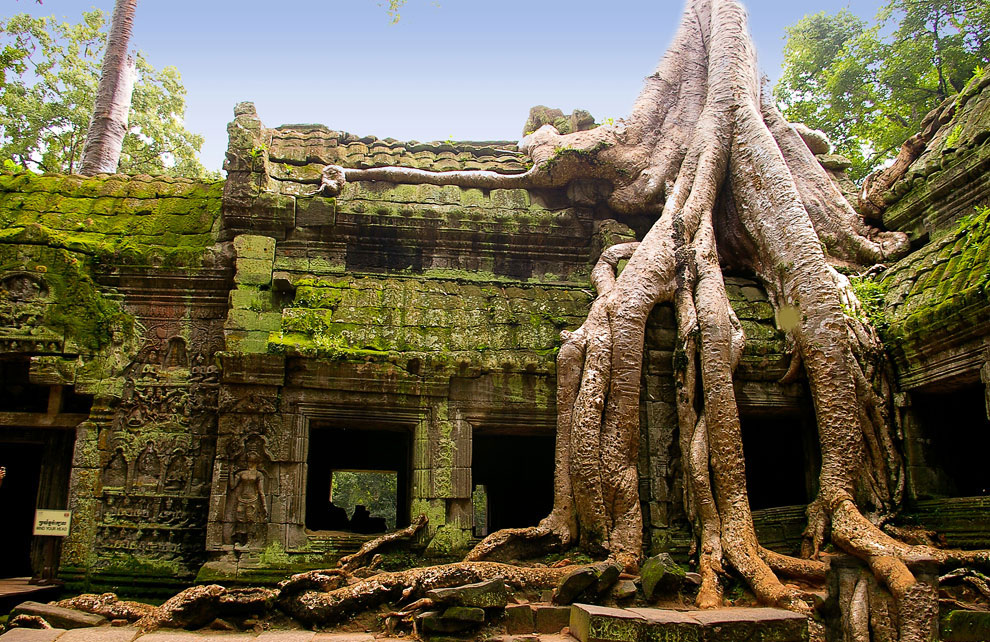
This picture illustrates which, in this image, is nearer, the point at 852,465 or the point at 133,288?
the point at 852,465

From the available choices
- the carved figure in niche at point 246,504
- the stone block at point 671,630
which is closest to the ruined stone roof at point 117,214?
the carved figure in niche at point 246,504

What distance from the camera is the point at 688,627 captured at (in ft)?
12.6

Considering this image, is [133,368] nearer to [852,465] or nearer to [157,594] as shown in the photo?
[157,594]

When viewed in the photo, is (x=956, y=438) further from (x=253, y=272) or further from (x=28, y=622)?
(x=28, y=622)

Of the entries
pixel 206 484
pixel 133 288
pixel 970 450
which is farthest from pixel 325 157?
pixel 970 450

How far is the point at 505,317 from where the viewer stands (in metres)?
6.53

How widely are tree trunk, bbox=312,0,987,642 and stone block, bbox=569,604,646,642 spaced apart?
4.07 feet

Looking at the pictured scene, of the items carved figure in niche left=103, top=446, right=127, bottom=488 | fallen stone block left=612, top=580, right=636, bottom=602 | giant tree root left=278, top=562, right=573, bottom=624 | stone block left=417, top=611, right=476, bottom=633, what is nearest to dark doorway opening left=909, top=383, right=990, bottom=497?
fallen stone block left=612, top=580, right=636, bottom=602

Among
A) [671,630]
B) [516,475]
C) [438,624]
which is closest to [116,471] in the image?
[438,624]

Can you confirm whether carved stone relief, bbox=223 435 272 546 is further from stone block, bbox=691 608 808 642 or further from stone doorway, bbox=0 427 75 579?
stone block, bbox=691 608 808 642

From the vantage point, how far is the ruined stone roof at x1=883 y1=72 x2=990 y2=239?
6.47 meters

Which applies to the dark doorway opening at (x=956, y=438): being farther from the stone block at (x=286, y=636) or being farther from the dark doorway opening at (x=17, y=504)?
the dark doorway opening at (x=17, y=504)

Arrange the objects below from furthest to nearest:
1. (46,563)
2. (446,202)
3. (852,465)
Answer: (446,202), (46,563), (852,465)

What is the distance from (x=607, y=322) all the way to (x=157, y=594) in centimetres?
429
